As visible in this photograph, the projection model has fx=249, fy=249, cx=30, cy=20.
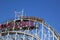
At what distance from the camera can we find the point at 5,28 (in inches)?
918

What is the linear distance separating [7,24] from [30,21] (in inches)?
103

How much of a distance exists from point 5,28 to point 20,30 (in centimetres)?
183

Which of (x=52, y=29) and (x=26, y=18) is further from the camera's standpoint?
(x=26, y=18)

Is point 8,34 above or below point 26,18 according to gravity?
below

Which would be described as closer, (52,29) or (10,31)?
(52,29)

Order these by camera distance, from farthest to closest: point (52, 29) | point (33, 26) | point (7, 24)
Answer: point (7, 24) < point (33, 26) < point (52, 29)

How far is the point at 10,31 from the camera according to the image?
2225 cm

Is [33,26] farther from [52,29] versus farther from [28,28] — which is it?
[52,29]

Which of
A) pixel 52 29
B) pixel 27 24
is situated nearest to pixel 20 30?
pixel 27 24

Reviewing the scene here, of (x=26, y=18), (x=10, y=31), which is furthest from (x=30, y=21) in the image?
(x=10, y=31)

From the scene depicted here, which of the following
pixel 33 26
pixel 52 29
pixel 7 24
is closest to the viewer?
pixel 52 29

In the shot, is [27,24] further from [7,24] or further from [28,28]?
[7,24]

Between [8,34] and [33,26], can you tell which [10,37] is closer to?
[8,34]

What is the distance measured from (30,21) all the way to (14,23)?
182 cm
